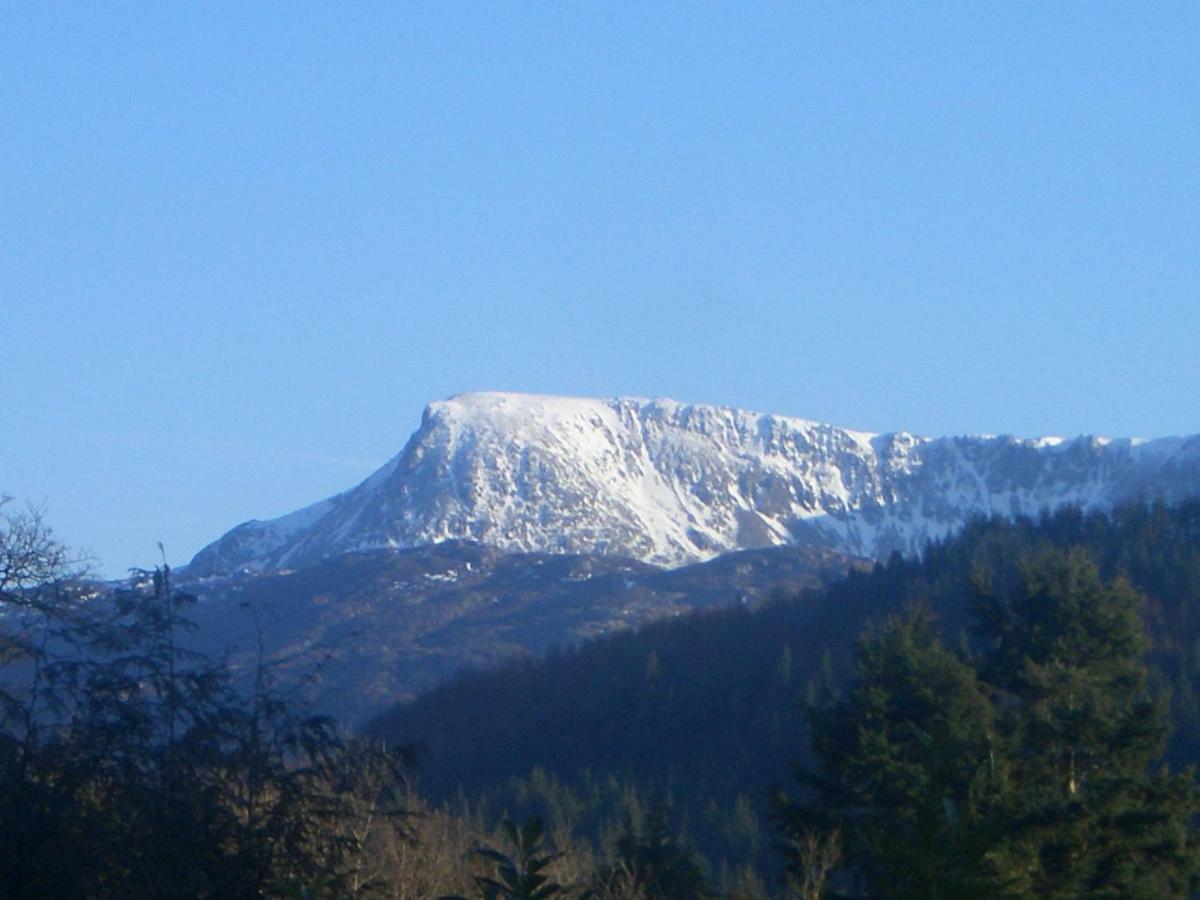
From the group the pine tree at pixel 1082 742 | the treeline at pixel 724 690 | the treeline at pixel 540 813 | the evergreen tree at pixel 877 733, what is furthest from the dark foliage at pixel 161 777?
the treeline at pixel 724 690

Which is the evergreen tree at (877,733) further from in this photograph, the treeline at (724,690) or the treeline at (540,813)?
the treeline at (724,690)

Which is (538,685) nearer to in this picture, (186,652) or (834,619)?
(834,619)

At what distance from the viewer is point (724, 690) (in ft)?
378

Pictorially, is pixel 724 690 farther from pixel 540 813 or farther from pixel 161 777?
pixel 161 777

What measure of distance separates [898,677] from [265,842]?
16963 millimetres

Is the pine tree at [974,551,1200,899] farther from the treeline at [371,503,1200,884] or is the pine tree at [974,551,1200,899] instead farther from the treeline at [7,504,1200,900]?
the treeline at [371,503,1200,884]

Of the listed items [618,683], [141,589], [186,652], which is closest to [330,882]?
[186,652]

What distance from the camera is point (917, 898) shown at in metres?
7.74

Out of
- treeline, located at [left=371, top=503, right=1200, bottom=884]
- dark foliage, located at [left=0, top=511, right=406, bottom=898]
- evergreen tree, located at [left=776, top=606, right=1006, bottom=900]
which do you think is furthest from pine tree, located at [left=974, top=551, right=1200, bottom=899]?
treeline, located at [left=371, top=503, right=1200, bottom=884]

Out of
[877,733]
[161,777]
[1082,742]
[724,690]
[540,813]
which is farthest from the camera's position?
Result: [724,690]

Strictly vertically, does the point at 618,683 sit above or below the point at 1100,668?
below

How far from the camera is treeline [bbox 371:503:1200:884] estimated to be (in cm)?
8131

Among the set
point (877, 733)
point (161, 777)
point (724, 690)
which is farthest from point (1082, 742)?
point (724, 690)

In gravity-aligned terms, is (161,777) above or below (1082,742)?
above
